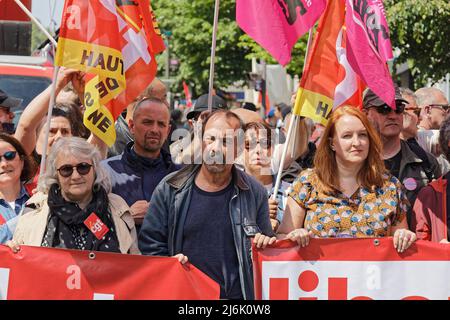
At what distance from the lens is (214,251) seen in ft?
17.6

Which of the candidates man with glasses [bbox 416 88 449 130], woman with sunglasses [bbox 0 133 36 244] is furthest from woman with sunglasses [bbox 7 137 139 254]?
man with glasses [bbox 416 88 449 130]

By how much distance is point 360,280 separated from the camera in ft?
18.3

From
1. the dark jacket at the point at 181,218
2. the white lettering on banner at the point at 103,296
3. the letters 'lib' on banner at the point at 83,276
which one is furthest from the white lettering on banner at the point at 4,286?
the dark jacket at the point at 181,218

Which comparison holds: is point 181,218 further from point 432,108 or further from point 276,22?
point 432,108

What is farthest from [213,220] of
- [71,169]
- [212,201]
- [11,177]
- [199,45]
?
[199,45]

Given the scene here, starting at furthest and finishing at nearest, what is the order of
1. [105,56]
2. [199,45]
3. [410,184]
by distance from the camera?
1. [199,45]
2. [105,56]
3. [410,184]

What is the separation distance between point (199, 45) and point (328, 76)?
2847cm

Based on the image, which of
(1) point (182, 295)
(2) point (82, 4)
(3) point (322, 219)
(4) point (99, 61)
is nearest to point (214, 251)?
(1) point (182, 295)

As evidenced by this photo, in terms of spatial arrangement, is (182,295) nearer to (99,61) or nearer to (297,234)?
(297,234)

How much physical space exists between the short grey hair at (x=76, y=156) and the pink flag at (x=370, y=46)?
6.30 ft

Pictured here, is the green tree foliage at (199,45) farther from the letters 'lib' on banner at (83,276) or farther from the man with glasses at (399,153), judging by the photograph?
the letters 'lib' on banner at (83,276)

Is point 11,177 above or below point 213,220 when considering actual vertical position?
above

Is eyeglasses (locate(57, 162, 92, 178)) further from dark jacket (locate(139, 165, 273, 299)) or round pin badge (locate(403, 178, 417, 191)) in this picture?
Result: round pin badge (locate(403, 178, 417, 191))
